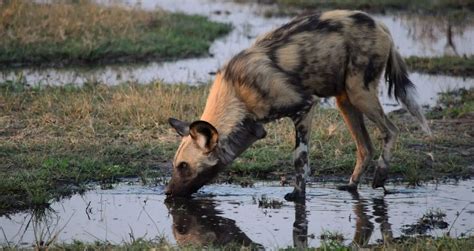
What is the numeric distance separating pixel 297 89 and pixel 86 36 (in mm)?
7247

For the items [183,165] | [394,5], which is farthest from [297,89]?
[394,5]

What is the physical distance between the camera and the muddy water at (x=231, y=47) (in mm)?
11883

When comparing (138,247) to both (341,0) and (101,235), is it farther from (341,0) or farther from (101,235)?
(341,0)

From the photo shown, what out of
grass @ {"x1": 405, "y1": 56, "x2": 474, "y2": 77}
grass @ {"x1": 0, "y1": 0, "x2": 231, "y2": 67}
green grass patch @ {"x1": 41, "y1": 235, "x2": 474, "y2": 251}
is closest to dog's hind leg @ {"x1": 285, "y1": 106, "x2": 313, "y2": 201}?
green grass patch @ {"x1": 41, "y1": 235, "x2": 474, "y2": 251}

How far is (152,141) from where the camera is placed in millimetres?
8453

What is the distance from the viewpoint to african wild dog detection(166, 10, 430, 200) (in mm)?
6691

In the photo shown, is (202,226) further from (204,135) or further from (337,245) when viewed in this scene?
(337,245)

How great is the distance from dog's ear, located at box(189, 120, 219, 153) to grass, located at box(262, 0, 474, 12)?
11.9 metres

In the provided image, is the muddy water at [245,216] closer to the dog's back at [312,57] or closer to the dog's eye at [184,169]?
the dog's eye at [184,169]

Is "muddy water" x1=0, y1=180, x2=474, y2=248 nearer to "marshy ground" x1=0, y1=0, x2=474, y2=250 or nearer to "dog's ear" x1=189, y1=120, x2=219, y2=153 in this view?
"marshy ground" x1=0, y1=0, x2=474, y2=250

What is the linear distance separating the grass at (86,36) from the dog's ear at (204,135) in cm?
687

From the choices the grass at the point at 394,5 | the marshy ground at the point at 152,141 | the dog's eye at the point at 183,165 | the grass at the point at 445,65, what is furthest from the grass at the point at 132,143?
the grass at the point at 394,5

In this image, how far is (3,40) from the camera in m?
13.1

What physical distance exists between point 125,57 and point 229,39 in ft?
8.82
